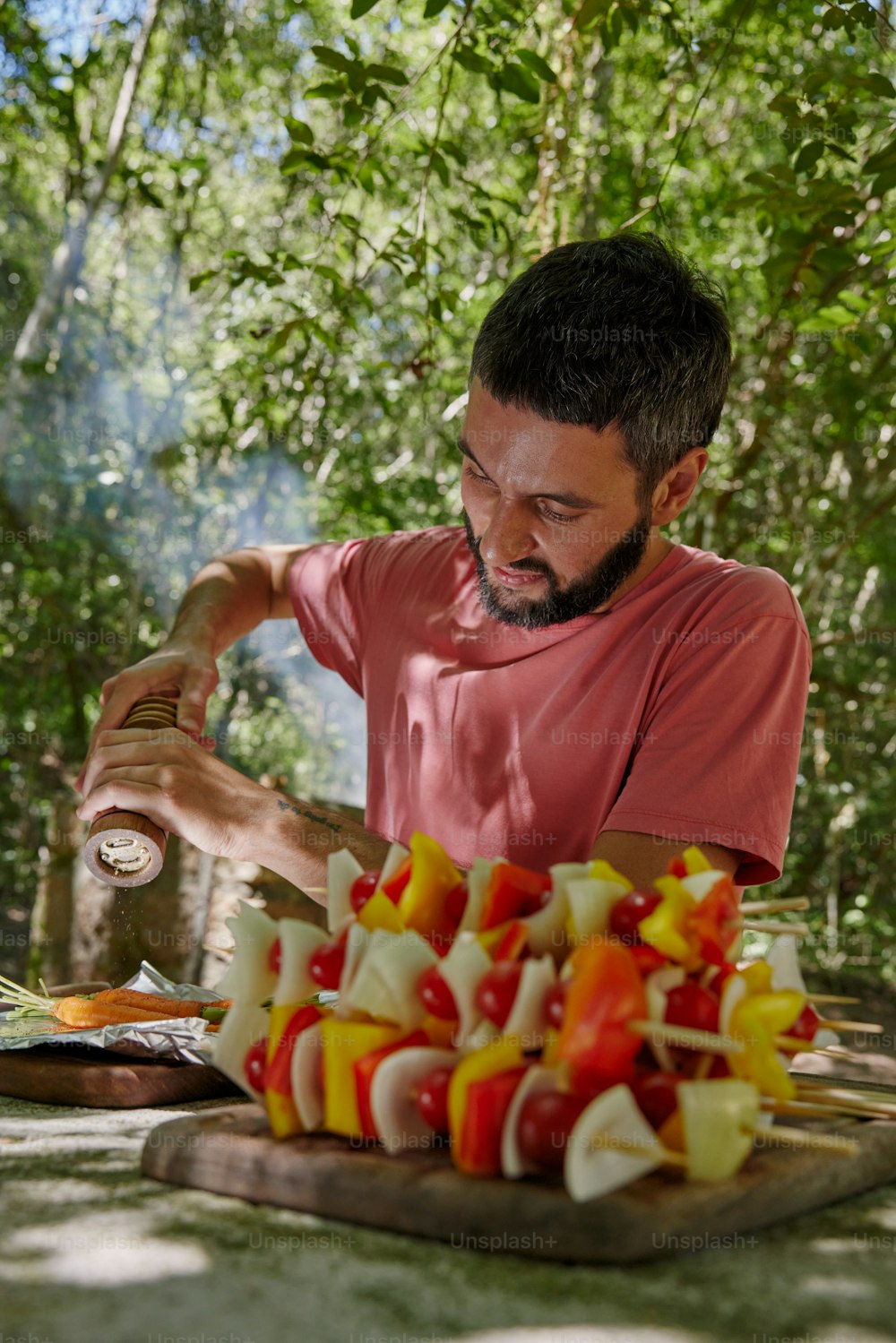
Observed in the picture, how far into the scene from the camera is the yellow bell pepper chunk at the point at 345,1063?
3.82 ft

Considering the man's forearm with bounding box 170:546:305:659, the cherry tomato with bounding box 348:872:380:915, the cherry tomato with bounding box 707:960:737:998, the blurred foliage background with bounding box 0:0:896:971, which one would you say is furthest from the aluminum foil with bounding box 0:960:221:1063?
the blurred foliage background with bounding box 0:0:896:971

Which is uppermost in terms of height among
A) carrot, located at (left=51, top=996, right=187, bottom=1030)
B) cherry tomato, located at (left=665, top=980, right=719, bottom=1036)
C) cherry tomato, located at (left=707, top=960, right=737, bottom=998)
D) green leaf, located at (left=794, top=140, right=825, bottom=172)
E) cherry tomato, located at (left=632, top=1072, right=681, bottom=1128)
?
green leaf, located at (left=794, top=140, right=825, bottom=172)

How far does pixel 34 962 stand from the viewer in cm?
561

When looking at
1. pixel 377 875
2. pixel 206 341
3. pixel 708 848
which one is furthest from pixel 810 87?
pixel 206 341

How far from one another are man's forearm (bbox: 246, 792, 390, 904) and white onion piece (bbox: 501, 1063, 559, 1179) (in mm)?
1104

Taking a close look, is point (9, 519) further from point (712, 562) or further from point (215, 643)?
point (712, 562)

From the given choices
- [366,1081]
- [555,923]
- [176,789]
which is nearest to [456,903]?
[555,923]

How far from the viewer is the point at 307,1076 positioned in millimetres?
1199

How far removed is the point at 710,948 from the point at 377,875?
39 centimetres

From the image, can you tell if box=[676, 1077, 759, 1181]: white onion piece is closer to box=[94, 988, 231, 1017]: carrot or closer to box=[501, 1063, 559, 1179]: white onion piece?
box=[501, 1063, 559, 1179]: white onion piece

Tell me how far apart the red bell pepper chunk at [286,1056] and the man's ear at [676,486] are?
1.48 meters

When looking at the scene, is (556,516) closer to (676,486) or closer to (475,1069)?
(676,486)

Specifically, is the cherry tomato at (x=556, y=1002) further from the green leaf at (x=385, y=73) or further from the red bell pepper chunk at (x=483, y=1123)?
the green leaf at (x=385, y=73)

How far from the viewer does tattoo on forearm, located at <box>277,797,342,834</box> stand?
217 cm
